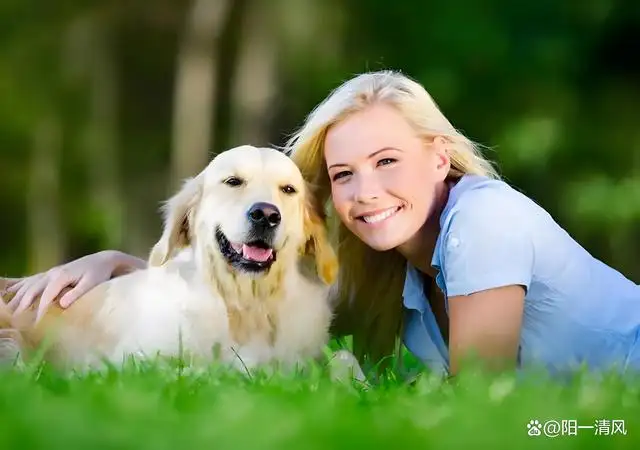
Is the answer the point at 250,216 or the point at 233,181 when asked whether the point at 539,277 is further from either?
the point at 233,181

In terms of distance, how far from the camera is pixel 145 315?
3408mm

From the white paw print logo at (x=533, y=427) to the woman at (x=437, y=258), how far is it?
0.69 m

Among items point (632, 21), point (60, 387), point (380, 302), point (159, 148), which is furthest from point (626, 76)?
point (60, 387)

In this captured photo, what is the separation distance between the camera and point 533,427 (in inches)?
86.1

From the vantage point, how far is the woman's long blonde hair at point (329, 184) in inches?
134

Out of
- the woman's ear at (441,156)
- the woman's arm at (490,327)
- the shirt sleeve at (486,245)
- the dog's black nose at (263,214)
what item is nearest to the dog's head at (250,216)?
the dog's black nose at (263,214)

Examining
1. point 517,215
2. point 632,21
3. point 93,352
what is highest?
point 632,21

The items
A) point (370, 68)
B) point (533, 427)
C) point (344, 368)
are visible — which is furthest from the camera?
point (370, 68)

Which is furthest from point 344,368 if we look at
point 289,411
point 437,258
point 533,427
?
point 533,427

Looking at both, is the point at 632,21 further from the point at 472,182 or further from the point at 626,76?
the point at 472,182

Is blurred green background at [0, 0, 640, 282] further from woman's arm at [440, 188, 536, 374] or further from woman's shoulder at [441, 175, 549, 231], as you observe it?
woman's arm at [440, 188, 536, 374]

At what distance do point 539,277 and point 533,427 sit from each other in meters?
1.03

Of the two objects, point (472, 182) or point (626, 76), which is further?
point (626, 76)

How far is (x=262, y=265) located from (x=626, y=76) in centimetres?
840
